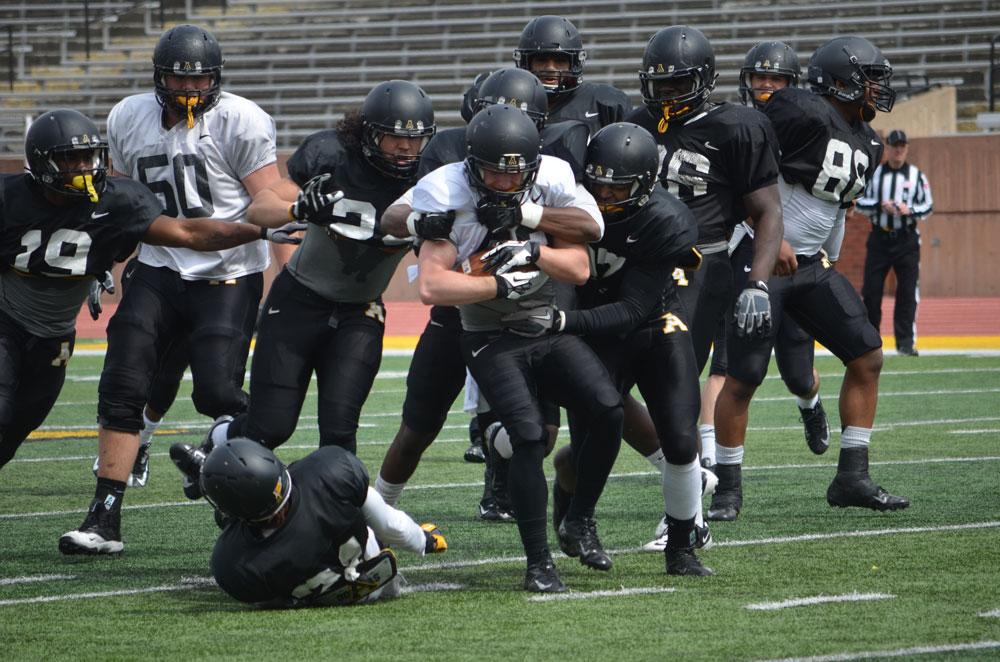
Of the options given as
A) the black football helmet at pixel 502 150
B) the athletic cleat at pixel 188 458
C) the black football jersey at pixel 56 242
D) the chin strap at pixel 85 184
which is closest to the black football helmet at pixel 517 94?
the black football helmet at pixel 502 150

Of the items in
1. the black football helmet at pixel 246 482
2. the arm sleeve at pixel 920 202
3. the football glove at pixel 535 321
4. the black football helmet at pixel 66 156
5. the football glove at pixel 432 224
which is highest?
the black football helmet at pixel 66 156

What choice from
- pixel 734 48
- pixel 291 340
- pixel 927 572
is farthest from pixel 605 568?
pixel 734 48

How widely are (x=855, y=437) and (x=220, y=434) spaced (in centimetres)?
239

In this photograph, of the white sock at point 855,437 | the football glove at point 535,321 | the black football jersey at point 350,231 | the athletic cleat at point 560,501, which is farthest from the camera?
the white sock at point 855,437

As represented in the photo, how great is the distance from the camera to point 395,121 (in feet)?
15.2

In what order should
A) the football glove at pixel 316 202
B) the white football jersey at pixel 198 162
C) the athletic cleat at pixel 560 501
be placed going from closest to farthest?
the football glove at pixel 316 202, the athletic cleat at pixel 560 501, the white football jersey at pixel 198 162

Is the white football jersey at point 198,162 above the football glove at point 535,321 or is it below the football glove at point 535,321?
above

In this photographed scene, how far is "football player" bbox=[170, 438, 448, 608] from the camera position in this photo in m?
3.89

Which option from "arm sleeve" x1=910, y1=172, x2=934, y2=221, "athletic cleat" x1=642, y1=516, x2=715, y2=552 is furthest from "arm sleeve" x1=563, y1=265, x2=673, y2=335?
"arm sleeve" x1=910, y1=172, x2=934, y2=221

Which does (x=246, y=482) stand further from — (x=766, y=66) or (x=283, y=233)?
(x=766, y=66)

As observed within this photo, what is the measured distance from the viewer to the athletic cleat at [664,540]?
15.2 feet

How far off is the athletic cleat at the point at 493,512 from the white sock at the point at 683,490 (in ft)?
4.19

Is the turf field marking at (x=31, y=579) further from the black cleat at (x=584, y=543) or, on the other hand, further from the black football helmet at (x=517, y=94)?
the black football helmet at (x=517, y=94)

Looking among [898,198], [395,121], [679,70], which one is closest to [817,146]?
[679,70]
